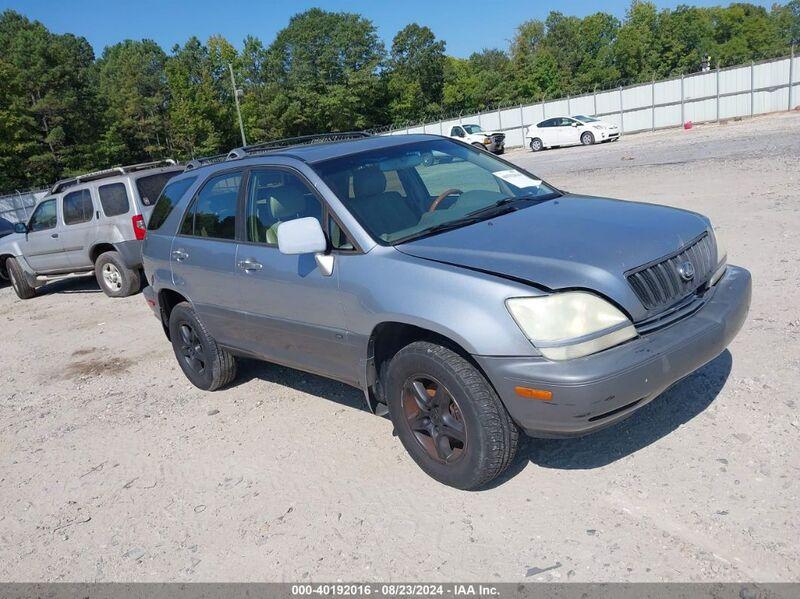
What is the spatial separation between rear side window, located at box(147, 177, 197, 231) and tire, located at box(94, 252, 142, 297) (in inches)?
182

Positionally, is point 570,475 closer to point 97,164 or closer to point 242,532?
point 242,532

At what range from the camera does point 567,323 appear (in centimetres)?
307

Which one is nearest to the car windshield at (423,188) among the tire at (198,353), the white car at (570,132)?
the tire at (198,353)

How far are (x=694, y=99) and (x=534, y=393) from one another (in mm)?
36257

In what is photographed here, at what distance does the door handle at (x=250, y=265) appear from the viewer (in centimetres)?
447

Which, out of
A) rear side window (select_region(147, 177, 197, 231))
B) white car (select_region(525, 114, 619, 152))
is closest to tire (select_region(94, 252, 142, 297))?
rear side window (select_region(147, 177, 197, 231))

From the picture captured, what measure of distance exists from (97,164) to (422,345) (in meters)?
67.0

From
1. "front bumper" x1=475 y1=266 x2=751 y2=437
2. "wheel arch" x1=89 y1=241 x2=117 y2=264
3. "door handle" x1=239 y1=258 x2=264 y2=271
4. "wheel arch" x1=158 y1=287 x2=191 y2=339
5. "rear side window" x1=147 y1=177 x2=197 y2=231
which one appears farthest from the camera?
"wheel arch" x1=89 y1=241 x2=117 y2=264

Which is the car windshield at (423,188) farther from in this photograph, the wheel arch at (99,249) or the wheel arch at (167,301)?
the wheel arch at (99,249)

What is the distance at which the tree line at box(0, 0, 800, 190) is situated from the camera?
5953 centimetres

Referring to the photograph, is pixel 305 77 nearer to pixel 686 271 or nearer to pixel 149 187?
pixel 149 187

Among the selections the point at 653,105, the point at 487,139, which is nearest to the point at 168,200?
the point at 487,139

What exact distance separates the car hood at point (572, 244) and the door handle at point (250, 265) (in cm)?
123

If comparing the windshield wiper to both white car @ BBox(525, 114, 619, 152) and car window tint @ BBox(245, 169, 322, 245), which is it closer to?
car window tint @ BBox(245, 169, 322, 245)
